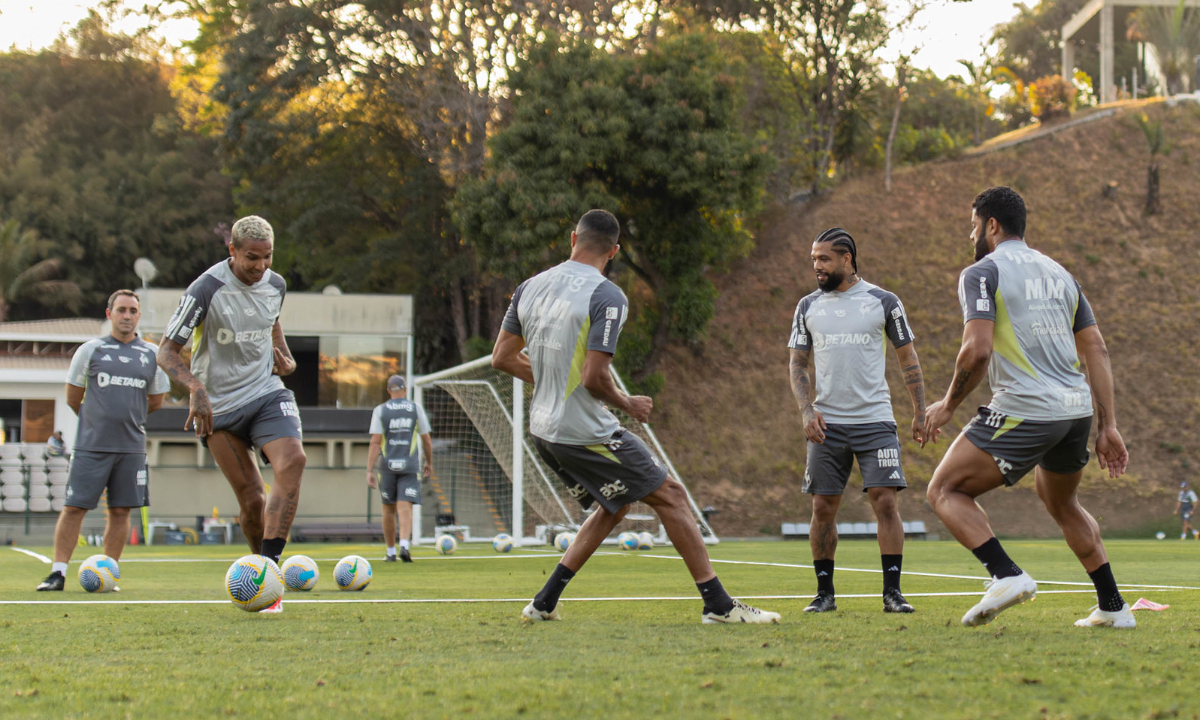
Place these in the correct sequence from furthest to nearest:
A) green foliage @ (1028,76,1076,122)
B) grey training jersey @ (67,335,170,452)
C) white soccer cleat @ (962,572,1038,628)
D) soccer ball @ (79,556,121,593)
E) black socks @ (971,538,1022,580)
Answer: green foliage @ (1028,76,1076,122) < grey training jersey @ (67,335,170,452) < soccer ball @ (79,556,121,593) < black socks @ (971,538,1022,580) < white soccer cleat @ (962,572,1038,628)

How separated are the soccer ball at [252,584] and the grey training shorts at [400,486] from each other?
23.5 ft

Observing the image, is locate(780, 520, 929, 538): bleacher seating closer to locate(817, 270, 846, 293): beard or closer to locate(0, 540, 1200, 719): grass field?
locate(0, 540, 1200, 719): grass field

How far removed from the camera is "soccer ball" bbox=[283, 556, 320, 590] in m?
7.63

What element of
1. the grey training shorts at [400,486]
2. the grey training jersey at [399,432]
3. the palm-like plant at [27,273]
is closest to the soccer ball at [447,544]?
the grey training shorts at [400,486]

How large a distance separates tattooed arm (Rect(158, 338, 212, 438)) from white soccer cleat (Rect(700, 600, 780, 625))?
2.86 meters

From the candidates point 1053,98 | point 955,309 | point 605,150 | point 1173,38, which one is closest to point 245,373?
point 605,150

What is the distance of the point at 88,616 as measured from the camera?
5.91 metres

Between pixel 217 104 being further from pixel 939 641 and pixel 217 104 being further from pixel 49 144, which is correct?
pixel 939 641

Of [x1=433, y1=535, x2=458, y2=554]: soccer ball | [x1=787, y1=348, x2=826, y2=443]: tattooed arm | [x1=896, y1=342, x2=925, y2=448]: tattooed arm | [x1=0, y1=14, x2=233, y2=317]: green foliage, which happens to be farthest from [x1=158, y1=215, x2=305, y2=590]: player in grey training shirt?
[x1=0, y1=14, x2=233, y2=317]: green foliage

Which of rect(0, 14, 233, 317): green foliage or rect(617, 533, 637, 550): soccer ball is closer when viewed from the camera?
rect(617, 533, 637, 550): soccer ball

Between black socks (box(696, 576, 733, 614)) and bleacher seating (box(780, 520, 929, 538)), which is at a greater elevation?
black socks (box(696, 576, 733, 614))

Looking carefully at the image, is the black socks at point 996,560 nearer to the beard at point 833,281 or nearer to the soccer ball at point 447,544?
the beard at point 833,281

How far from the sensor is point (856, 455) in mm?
6523

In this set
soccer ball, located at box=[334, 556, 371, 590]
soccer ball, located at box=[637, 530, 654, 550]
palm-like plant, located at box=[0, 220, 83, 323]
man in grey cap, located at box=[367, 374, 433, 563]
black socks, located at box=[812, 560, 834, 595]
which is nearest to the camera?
black socks, located at box=[812, 560, 834, 595]
